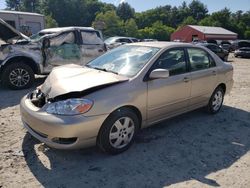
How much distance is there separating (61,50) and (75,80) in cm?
462

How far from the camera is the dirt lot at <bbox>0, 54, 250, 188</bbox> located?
3631mm

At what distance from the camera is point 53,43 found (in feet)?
27.9

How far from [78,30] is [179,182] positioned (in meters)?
6.54

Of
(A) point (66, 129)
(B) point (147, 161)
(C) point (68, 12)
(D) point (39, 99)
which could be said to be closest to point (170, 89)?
(B) point (147, 161)

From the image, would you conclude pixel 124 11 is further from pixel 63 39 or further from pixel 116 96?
pixel 116 96

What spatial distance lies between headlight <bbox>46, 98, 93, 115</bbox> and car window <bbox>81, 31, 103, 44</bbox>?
18.4ft

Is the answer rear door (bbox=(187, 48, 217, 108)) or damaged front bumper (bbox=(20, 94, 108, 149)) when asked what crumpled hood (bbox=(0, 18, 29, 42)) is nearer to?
damaged front bumper (bbox=(20, 94, 108, 149))

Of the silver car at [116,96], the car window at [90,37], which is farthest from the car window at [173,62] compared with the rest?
the car window at [90,37]

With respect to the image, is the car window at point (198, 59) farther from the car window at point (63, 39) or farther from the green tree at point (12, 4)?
the green tree at point (12, 4)

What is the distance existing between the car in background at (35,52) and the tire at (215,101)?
438 cm

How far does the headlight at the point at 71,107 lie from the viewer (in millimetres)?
3777

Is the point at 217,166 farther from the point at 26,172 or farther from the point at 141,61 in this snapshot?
the point at 26,172

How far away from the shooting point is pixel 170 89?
192 inches

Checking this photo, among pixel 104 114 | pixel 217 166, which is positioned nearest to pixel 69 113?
pixel 104 114
